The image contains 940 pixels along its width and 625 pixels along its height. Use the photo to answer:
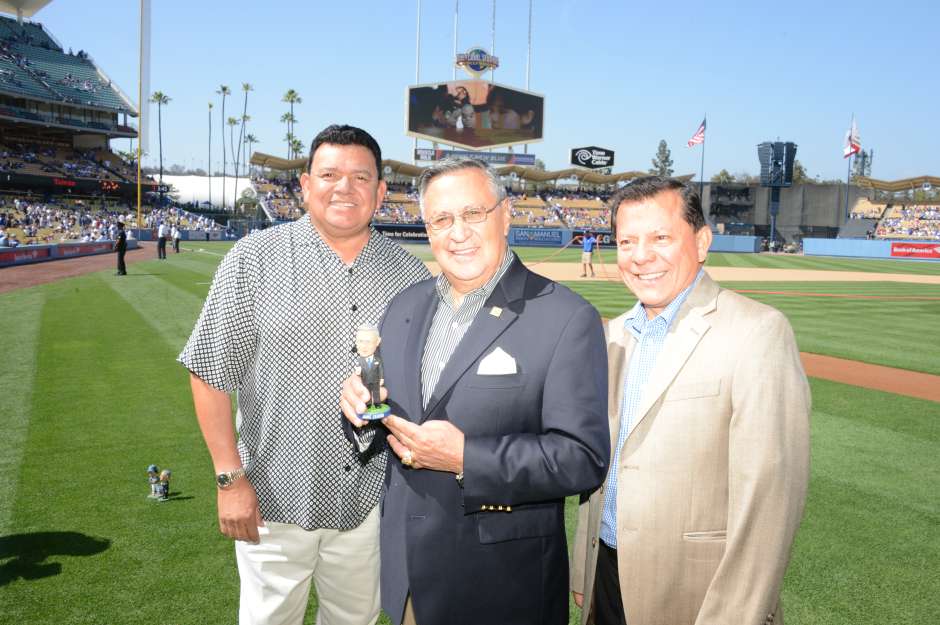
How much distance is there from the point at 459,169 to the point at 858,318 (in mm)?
19241

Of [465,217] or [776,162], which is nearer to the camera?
[465,217]

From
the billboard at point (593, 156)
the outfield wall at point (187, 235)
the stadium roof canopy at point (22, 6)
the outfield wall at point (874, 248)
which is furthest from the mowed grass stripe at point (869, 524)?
the stadium roof canopy at point (22, 6)

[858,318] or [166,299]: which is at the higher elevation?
[858,318]

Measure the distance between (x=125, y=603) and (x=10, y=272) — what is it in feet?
93.4

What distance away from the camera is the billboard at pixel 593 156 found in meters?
83.5

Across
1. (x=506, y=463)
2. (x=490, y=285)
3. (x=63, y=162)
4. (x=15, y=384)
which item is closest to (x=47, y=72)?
(x=63, y=162)

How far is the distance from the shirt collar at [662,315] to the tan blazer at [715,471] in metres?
0.07

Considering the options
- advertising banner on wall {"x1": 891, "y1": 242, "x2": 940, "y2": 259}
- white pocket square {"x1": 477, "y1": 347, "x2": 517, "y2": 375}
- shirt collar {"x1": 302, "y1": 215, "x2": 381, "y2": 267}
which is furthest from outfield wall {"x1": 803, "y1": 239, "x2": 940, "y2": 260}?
white pocket square {"x1": 477, "y1": 347, "x2": 517, "y2": 375}

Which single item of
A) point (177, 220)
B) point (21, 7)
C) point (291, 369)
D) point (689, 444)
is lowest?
point (689, 444)

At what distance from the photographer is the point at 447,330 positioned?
253 centimetres

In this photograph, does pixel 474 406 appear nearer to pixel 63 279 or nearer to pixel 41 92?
pixel 63 279

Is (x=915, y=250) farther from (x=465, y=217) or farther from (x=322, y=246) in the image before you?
(x=465, y=217)

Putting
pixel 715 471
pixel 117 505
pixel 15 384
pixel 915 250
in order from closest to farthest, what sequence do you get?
1. pixel 715 471
2. pixel 117 505
3. pixel 15 384
4. pixel 915 250

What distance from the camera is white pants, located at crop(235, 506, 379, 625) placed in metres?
3.05
